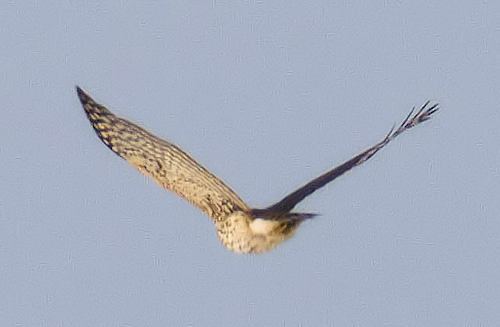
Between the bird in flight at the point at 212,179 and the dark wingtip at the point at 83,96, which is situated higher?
the dark wingtip at the point at 83,96

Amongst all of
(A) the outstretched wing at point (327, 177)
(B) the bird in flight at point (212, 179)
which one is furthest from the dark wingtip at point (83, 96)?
(A) the outstretched wing at point (327, 177)

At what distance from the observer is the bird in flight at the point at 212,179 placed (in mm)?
5754

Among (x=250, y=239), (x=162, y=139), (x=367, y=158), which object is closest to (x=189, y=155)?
(x=162, y=139)

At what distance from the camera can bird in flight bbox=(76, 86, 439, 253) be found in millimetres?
5754

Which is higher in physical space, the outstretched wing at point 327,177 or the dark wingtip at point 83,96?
the dark wingtip at point 83,96

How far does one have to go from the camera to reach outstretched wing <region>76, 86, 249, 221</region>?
5.87m

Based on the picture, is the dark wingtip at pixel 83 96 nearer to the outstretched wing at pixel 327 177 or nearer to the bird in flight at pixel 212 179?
the bird in flight at pixel 212 179

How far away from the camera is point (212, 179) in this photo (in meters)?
5.89

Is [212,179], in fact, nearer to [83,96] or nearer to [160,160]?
[160,160]

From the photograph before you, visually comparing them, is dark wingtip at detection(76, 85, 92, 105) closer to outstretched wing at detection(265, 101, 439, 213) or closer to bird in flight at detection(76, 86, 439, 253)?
bird in flight at detection(76, 86, 439, 253)

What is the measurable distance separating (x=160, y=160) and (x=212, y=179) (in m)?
0.29

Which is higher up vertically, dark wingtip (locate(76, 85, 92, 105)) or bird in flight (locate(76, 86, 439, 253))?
dark wingtip (locate(76, 85, 92, 105))

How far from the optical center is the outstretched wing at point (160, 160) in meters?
5.87

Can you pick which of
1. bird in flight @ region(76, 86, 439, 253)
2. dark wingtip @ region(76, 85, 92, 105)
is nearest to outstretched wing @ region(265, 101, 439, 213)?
bird in flight @ region(76, 86, 439, 253)
